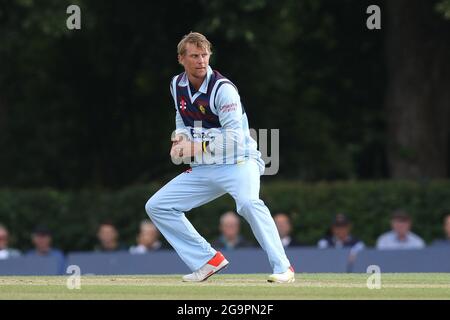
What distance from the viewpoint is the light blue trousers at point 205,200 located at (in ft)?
38.3

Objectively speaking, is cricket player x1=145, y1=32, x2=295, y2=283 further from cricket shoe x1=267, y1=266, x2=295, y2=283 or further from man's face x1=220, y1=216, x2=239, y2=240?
man's face x1=220, y1=216, x2=239, y2=240

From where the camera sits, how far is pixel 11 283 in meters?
12.0

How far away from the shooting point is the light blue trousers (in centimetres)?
1167

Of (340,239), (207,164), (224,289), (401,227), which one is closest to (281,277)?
(224,289)

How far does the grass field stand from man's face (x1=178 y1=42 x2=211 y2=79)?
198cm

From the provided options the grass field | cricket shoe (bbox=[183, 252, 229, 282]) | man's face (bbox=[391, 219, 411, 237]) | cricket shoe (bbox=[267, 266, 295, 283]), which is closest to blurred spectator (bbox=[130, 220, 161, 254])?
man's face (bbox=[391, 219, 411, 237])

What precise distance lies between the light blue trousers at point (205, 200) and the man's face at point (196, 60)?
93cm

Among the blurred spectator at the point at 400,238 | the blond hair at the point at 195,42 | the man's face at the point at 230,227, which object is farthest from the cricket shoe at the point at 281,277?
the man's face at the point at 230,227

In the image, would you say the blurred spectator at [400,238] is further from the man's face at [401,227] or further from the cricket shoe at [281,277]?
the cricket shoe at [281,277]

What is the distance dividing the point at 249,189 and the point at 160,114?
52.6ft

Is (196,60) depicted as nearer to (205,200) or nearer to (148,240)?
(205,200)

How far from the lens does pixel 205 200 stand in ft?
40.0

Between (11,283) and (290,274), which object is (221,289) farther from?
(11,283)

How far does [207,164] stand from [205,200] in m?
0.42
